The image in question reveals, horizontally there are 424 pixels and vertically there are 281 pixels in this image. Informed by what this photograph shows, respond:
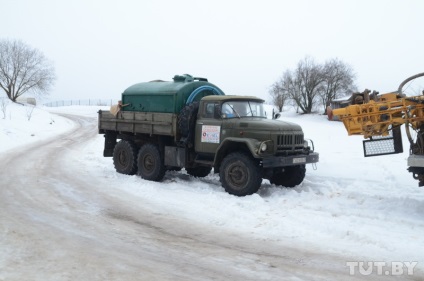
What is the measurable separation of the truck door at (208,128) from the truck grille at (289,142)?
147cm

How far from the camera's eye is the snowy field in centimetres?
586

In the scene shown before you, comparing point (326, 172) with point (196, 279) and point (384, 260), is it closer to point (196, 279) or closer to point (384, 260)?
point (384, 260)

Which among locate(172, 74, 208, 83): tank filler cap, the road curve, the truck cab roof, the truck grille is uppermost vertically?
locate(172, 74, 208, 83): tank filler cap

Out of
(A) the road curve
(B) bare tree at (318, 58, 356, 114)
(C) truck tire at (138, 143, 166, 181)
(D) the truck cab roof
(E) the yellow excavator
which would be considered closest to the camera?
(A) the road curve

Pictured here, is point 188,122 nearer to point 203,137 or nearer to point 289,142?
point 203,137

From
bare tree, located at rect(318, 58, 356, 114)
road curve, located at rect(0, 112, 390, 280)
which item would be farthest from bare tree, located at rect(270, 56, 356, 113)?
road curve, located at rect(0, 112, 390, 280)

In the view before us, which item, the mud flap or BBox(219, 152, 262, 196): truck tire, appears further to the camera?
BBox(219, 152, 262, 196): truck tire

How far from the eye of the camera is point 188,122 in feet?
33.6

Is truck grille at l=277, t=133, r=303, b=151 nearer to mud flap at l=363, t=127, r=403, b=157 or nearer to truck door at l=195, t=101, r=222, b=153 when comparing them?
truck door at l=195, t=101, r=222, b=153

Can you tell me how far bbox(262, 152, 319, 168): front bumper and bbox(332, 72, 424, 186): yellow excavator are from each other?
146cm

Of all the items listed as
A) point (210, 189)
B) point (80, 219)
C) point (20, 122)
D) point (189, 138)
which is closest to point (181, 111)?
point (189, 138)

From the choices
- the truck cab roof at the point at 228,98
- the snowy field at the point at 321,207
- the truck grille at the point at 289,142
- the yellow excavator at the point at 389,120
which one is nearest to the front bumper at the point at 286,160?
the truck grille at the point at 289,142

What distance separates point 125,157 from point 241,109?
13.1 feet

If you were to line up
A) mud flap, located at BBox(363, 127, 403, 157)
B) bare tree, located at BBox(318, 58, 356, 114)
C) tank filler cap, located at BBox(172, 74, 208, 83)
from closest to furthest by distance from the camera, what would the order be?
1. mud flap, located at BBox(363, 127, 403, 157)
2. tank filler cap, located at BBox(172, 74, 208, 83)
3. bare tree, located at BBox(318, 58, 356, 114)
